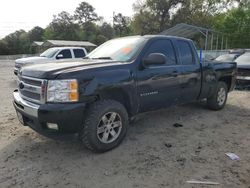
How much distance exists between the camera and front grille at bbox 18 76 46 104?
383 centimetres

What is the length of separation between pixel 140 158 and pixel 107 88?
3.86 feet

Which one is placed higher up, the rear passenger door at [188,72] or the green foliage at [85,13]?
the green foliage at [85,13]

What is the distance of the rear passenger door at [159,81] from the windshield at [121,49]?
0.20m

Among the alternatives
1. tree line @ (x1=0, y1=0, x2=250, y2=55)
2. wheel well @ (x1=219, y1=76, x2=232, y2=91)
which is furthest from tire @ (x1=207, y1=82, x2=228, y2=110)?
tree line @ (x1=0, y1=0, x2=250, y2=55)

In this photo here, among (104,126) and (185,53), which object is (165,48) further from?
(104,126)

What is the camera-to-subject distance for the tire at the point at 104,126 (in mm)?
3959

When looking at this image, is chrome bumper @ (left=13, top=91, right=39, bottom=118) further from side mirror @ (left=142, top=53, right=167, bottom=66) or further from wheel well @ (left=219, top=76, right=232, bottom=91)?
wheel well @ (left=219, top=76, right=232, bottom=91)

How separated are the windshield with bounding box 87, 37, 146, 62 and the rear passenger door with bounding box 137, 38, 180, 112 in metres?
0.20

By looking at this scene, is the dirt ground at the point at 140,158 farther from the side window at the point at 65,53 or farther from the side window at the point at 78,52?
the side window at the point at 78,52

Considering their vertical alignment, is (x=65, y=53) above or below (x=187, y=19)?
below

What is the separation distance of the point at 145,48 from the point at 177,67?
0.95 meters

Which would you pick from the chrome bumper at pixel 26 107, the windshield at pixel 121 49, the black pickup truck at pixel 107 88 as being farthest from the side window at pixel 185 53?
the chrome bumper at pixel 26 107

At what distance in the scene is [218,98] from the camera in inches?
275

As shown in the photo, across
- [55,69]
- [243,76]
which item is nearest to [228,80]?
[243,76]
